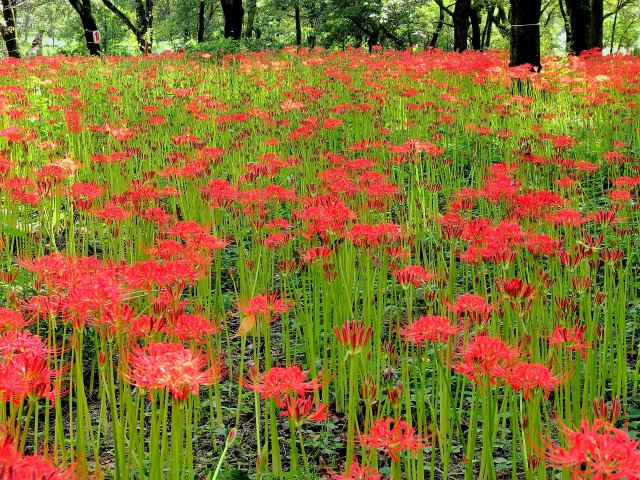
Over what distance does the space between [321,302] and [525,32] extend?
7.01 m

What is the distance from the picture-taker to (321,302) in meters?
4.26

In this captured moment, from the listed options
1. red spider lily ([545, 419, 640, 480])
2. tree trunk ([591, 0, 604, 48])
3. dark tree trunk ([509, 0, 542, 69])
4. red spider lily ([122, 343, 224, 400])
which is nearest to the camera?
red spider lily ([545, 419, 640, 480])

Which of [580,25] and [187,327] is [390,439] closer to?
[187,327]

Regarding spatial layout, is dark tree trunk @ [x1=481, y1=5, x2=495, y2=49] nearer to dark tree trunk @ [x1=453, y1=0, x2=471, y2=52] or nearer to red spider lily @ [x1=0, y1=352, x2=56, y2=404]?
dark tree trunk @ [x1=453, y1=0, x2=471, y2=52]

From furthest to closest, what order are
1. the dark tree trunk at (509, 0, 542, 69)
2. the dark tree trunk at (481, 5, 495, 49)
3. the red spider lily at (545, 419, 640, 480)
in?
the dark tree trunk at (481, 5, 495, 49)
the dark tree trunk at (509, 0, 542, 69)
the red spider lily at (545, 419, 640, 480)

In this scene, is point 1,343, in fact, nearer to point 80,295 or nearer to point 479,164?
point 80,295

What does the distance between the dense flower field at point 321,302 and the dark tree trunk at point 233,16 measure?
11987 millimetres

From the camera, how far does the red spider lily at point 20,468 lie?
0.97 metres

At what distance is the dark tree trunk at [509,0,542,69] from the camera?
30.7ft

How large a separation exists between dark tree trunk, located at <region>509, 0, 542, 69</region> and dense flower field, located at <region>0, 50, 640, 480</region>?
1.38m

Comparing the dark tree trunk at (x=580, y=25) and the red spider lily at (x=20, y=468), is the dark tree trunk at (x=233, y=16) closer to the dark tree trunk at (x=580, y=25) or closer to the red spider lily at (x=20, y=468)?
the dark tree trunk at (x=580, y=25)

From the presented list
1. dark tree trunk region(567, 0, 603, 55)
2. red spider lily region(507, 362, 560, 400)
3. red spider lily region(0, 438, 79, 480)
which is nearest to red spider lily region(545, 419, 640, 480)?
red spider lily region(507, 362, 560, 400)

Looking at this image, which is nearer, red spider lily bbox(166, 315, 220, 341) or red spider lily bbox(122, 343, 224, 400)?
red spider lily bbox(122, 343, 224, 400)

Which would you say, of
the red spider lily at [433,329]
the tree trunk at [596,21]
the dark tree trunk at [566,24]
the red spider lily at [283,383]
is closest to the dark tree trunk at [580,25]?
the tree trunk at [596,21]
